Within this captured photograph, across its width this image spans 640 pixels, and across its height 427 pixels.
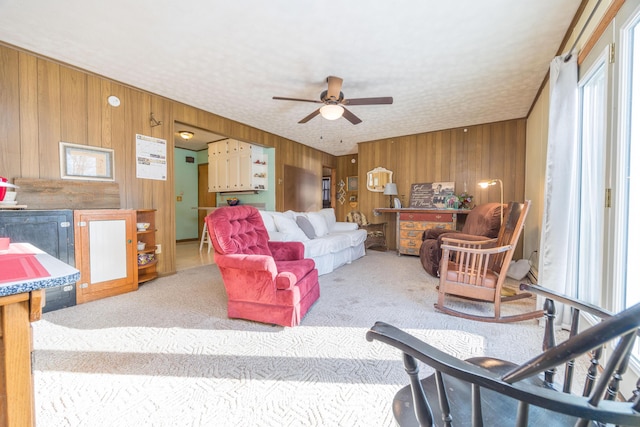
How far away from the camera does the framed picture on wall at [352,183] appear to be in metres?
7.80

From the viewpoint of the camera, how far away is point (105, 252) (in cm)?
285

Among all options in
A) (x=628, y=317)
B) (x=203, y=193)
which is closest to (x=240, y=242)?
(x=628, y=317)

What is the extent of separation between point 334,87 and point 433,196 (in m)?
3.31

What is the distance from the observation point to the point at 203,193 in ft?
23.1

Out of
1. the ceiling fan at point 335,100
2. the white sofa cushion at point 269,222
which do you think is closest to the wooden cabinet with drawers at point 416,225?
the ceiling fan at point 335,100

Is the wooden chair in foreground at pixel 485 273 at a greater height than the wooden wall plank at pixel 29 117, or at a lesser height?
lesser

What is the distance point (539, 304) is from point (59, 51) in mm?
5139

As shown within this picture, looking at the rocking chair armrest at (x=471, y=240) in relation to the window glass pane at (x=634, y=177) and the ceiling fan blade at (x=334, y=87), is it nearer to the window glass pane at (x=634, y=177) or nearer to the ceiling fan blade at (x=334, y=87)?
the window glass pane at (x=634, y=177)

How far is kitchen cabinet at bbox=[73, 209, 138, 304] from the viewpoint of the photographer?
2.67 m

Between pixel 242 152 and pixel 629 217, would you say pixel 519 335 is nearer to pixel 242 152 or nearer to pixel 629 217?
pixel 629 217

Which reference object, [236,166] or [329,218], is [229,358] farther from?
[236,166]

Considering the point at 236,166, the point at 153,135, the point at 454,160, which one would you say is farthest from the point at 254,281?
the point at 454,160

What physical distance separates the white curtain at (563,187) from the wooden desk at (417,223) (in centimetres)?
251

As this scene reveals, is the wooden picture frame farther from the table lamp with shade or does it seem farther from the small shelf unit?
the table lamp with shade
